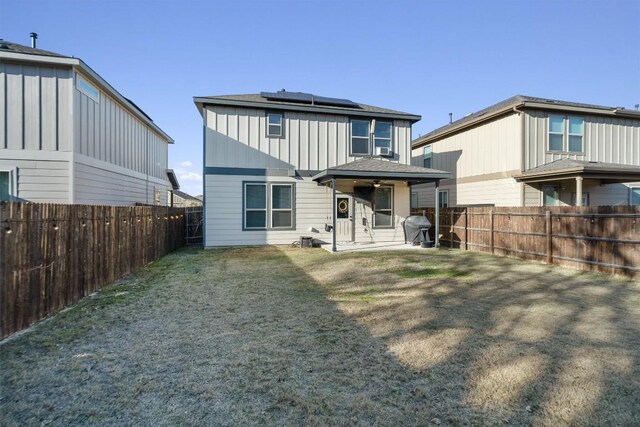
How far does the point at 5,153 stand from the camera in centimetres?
822

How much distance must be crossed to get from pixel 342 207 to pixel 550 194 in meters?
8.82

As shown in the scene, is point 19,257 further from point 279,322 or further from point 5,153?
point 5,153

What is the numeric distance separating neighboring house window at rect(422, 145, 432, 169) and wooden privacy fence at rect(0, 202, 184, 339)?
51.1ft

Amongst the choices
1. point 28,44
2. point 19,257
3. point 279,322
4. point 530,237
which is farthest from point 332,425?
point 28,44

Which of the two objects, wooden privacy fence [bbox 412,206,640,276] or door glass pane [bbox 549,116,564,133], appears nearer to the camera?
wooden privacy fence [bbox 412,206,640,276]

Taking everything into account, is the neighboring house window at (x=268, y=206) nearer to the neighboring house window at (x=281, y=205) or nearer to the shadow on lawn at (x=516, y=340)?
the neighboring house window at (x=281, y=205)

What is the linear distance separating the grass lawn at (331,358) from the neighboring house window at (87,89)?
667 centimetres

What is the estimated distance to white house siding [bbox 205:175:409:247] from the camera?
11.7m

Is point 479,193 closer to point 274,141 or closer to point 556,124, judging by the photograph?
point 556,124

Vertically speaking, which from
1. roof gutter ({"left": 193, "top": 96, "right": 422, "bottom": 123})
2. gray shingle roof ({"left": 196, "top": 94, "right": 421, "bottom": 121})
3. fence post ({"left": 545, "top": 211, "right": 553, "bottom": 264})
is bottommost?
fence post ({"left": 545, "top": 211, "right": 553, "bottom": 264})

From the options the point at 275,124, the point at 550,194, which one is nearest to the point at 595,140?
the point at 550,194

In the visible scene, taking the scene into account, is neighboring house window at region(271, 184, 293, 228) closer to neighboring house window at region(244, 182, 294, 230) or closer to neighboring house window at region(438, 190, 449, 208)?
neighboring house window at region(244, 182, 294, 230)

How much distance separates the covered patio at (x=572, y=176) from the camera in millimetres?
11188

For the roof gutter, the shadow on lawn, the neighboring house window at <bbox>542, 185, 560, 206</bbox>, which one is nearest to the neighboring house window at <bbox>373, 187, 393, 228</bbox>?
the roof gutter
